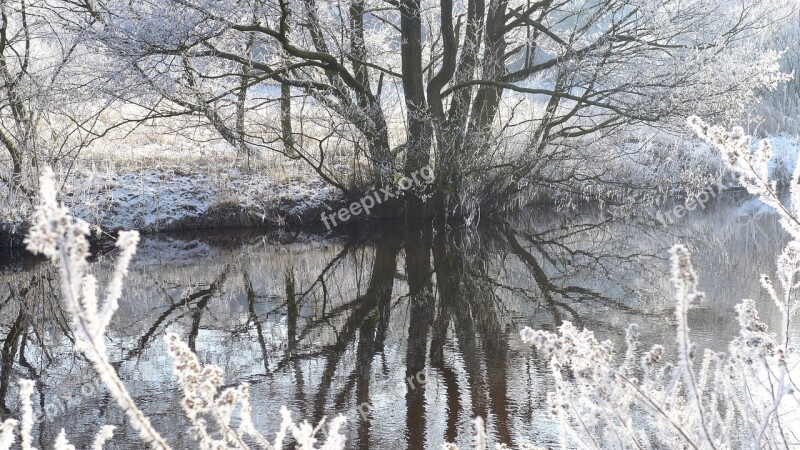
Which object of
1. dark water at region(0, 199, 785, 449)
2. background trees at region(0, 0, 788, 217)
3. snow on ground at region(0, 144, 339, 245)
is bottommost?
dark water at region(0, 199, 785, 449)

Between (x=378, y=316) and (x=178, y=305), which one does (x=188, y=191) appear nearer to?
(x=178, y=305)

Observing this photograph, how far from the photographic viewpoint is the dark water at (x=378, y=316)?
15.3ft

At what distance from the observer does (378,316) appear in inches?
280

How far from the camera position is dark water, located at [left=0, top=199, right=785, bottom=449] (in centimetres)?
466

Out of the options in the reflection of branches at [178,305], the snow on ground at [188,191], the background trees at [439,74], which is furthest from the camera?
the snow on ground at [188,191]

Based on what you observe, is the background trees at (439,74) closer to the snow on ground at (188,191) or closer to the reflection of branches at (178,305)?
the snow on ground at (188,191)

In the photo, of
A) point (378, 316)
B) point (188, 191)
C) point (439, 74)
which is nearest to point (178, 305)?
point (378, 316)

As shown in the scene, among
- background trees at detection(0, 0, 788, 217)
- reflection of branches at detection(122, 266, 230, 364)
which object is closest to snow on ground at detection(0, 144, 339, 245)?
background trees at detection(0, 0, 788, 217)

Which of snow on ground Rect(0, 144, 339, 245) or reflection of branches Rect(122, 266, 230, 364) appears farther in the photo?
snow on ground Rect(0, 144, 339, 245)

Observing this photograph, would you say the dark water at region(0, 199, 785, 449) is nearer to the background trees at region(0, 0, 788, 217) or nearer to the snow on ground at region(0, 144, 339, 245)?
the snow on ground at region(0, 144, 339, 245)

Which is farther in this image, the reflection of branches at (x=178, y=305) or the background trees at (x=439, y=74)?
the background trees at (x=439, y=74)

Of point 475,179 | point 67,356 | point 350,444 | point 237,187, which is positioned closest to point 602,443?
point 350,444

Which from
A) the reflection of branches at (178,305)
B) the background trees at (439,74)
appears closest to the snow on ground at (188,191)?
the background trees at (439,74)

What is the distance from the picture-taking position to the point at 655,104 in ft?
34.0
